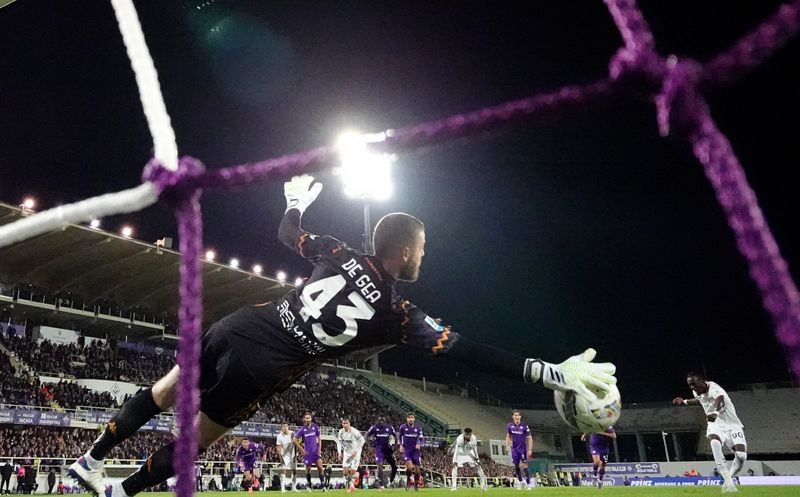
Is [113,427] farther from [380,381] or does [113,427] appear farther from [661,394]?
[661,394]

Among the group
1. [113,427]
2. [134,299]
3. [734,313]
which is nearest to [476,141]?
[113,427]

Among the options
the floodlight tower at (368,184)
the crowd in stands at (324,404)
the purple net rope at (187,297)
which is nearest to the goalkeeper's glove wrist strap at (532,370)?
the purple net rope at (187,297)

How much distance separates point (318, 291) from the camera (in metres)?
3.35

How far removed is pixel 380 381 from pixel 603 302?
1658cm

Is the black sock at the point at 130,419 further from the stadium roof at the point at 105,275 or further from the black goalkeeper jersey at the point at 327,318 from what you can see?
the stadium roof at the point at 105,275

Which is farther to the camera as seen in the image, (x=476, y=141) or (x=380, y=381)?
(x=380, y=381)

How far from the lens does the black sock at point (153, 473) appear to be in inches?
145

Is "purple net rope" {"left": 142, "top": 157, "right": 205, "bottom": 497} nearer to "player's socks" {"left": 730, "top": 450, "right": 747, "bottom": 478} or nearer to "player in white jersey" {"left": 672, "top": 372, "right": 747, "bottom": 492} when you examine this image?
"player in white jersey" {"left": 672, "top": 372, "right": 747, "bottom": 492}

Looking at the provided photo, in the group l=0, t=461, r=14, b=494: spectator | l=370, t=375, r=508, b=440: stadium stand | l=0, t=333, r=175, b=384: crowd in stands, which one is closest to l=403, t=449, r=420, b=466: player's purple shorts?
l=0, t=461, r=14, b=494: spectator

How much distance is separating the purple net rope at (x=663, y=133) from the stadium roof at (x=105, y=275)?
2149 cm

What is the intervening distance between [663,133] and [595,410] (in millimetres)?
1159

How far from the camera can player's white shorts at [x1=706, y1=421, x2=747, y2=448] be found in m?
10.1

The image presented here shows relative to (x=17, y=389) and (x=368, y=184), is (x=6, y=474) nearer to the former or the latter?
(x=17, y=389)

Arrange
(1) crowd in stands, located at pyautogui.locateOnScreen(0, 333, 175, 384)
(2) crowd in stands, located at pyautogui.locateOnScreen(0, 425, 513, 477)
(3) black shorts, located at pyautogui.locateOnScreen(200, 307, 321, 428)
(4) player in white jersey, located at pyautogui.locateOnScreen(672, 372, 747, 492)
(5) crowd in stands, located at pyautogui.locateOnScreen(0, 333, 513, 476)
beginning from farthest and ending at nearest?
(1) crowd in stands, located at pyautogui.locateOnScreen(0, 333, 175, 384)
(5) crowd in stands, located at pyautogui.locateOnScreen(0, 333, 513, 476)
(2) crowd in stands, located at pyautogui.locateOnScreen(0, 425, 513, 477)
(4) player in white jersey, located at pyautogui.locateOnScreen(672, 372, 747, 492)
(3) black shorts, located at pyautogui.locateOnScreen(200, 307, 321, 428)
